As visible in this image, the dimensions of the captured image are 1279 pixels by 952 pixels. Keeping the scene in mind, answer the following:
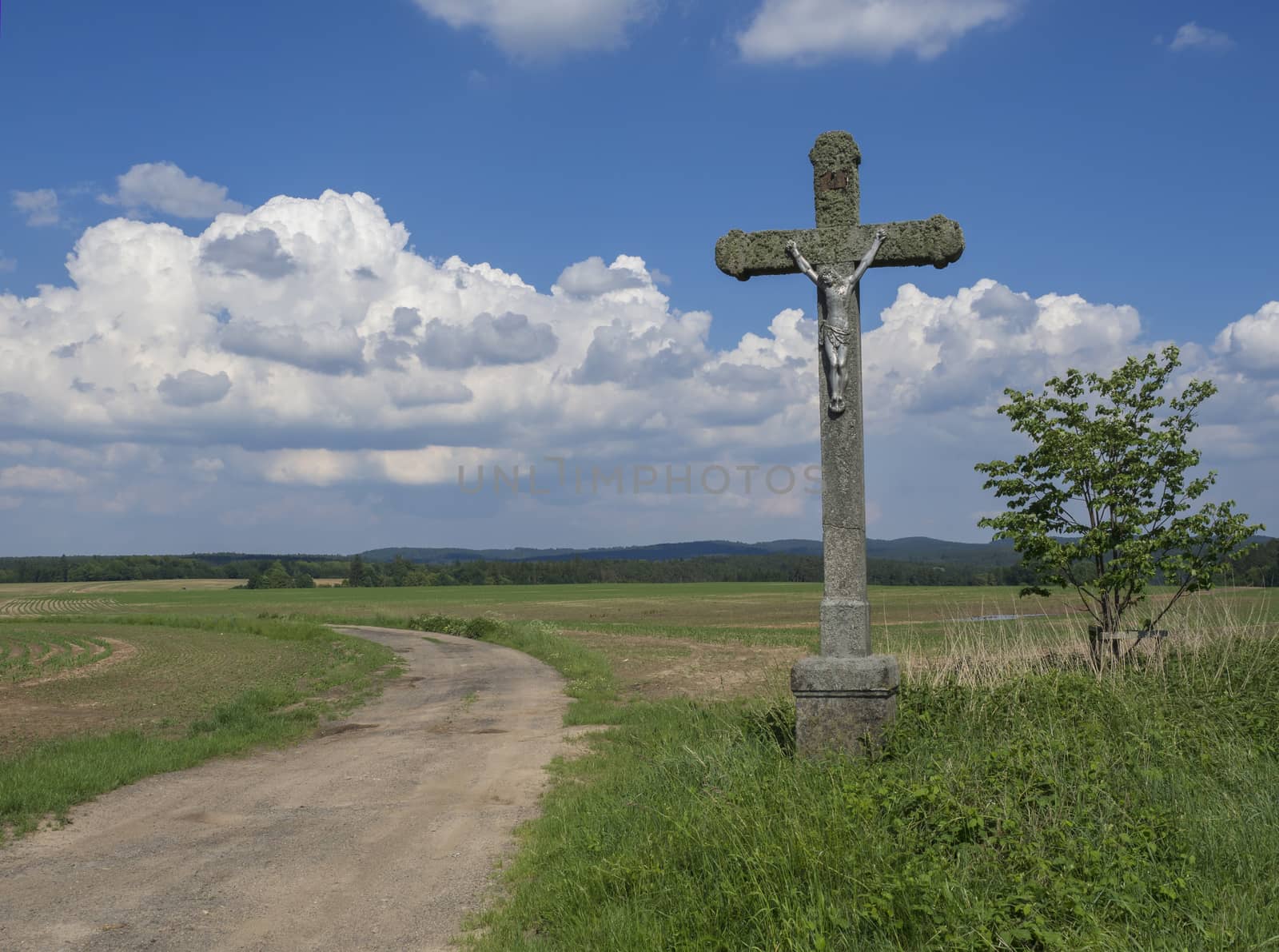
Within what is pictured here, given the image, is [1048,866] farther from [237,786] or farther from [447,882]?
[237,786]

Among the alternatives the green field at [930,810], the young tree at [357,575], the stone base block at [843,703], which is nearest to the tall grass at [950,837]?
the green field at [930,810]

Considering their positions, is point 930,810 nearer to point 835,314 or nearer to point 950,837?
point 950,837

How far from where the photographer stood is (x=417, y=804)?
924cm

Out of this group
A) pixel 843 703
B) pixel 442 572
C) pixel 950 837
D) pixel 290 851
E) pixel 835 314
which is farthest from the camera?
pixel 442 572

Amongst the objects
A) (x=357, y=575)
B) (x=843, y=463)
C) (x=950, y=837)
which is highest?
(x=843, y=463)

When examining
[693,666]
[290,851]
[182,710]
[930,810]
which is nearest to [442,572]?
[693,666]

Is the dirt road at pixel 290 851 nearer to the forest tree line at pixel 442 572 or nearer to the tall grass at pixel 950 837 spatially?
the tall grass at pixel 950 837

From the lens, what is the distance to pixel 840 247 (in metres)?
8.09

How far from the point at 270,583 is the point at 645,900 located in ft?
453

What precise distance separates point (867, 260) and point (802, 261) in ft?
1.85

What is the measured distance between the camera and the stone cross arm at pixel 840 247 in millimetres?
7914

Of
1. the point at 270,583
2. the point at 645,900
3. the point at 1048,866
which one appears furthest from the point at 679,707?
the point at 270,583

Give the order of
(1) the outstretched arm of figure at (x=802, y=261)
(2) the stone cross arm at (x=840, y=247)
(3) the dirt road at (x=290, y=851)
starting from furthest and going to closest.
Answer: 1. (1) the outstretched arm of figure at (x=802, y=261)
2. (2) the stone cross arm at (x=840, y=247)
3. (3) the dirt road at (x=290, y=851)

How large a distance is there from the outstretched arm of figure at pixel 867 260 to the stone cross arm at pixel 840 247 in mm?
57
